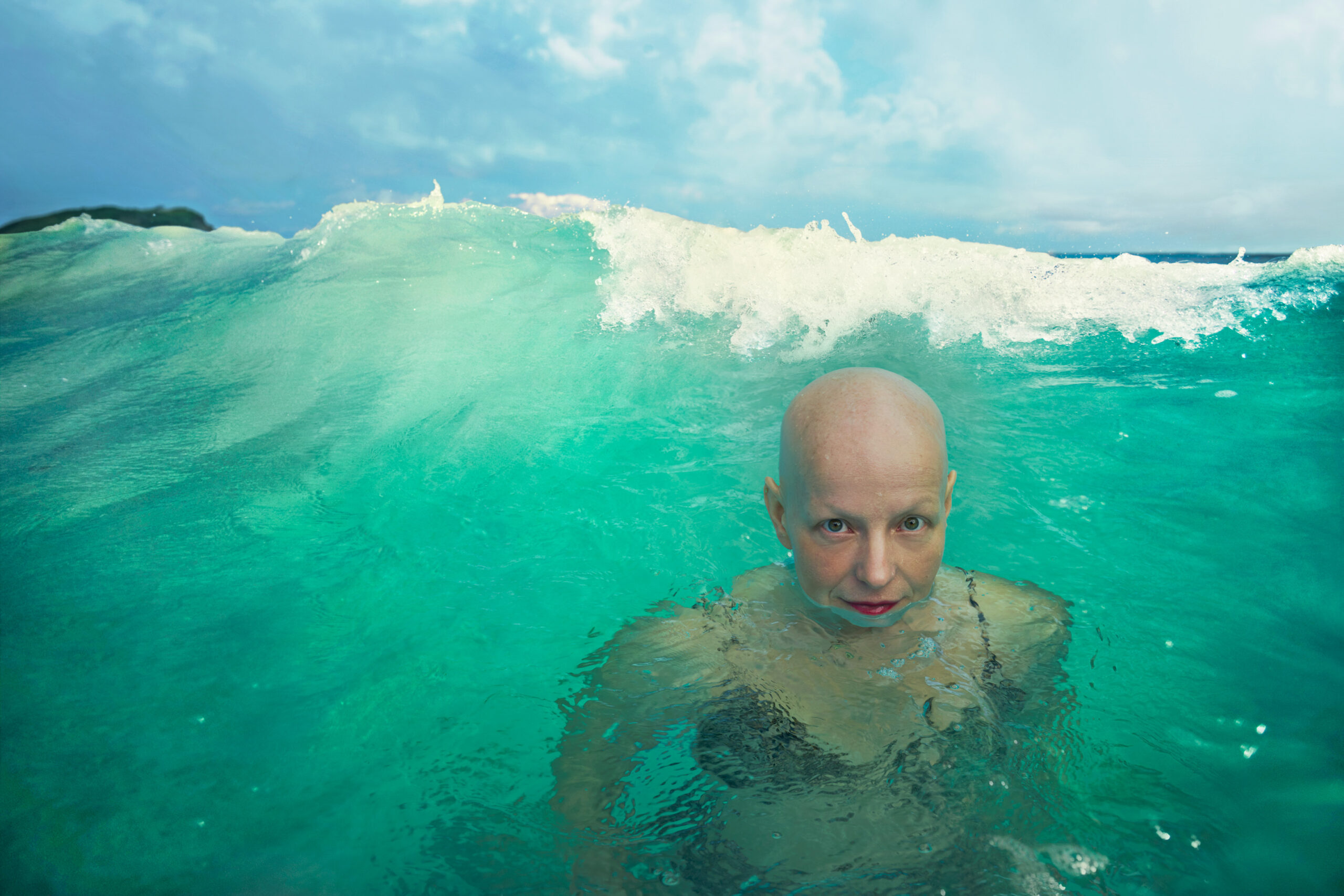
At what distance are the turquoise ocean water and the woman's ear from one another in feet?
2.85

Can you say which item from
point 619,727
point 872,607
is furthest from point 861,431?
point 619,727

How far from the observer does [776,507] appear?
7.31ft

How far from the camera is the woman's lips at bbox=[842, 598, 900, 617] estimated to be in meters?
2.00

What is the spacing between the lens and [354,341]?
5.59 m

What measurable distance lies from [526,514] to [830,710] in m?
2.11

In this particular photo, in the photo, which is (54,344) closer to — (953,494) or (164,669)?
(164,669)

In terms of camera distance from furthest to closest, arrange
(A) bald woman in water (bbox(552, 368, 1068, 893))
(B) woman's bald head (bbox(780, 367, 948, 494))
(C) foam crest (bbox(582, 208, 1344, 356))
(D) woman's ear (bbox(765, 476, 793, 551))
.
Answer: (C) foam crest (bbox(582, 208, 1344, 356)) < (D) woman's ear (bbox(765, 476, 793, 551)) < (B) woman's bald head (bbox(780, 367, 948, 494)) < (A) bald woman in water (bbox(552, 368, 1068, 893))

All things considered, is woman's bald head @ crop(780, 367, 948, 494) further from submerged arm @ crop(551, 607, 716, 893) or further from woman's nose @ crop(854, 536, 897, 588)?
submerged arm @ crop(551, 607, 716, 893)

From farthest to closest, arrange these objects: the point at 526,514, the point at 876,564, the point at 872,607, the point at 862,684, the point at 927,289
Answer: the point at 927,289 → the point at 526,514 → the point at 862,684 → the point at 872,607 → the point at 876,564

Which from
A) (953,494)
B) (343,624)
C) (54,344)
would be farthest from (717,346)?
(54,344)

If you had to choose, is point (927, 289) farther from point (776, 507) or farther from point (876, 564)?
point (876, 564)

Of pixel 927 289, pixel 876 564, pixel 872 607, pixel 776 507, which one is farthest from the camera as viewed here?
pixel 927 289

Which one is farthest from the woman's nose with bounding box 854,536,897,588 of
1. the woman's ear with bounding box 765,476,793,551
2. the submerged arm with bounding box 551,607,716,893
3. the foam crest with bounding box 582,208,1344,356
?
the foam crest with bounding box 582,208,1344,356

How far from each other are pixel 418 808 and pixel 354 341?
4.52m
